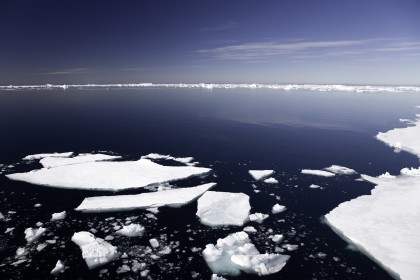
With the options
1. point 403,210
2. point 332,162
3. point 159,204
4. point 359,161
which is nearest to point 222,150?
point 332,162

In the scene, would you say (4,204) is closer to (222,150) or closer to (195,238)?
(195,238)

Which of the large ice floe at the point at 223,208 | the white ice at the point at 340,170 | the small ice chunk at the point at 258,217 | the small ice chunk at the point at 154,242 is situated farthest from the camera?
the white ice at the point at 340,170

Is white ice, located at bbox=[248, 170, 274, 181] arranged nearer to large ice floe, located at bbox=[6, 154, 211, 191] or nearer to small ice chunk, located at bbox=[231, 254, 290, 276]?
large ice floe, located at bbox=[6, 154, 211, 191]

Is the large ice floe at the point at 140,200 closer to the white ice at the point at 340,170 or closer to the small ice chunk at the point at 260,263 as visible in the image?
the small ice chunk at the point at 260,263

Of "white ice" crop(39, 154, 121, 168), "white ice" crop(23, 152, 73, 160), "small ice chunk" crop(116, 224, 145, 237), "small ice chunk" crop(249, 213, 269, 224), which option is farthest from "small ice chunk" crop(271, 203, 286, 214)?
"white ice" crop(23, 152, 73, 160)

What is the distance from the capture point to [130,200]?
12.2 meters

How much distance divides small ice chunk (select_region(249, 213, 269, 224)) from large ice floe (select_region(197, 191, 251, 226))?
19cm

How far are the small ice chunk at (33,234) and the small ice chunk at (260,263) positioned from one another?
228 inches

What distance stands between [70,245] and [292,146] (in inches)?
666

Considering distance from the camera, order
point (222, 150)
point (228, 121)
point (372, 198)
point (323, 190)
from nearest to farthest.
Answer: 1. point (372, 198)
2. point (323, 190)
3. point (222, 150)
4. point (228, 121)

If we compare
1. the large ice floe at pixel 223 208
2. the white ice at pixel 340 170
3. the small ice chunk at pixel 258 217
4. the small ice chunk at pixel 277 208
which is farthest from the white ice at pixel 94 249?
the white ice at pixel 340 170

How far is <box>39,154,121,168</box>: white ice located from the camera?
16750mm

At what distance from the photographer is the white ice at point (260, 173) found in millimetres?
15461

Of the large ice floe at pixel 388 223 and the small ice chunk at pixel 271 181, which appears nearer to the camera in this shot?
the large ice floe at pixel 388 223
